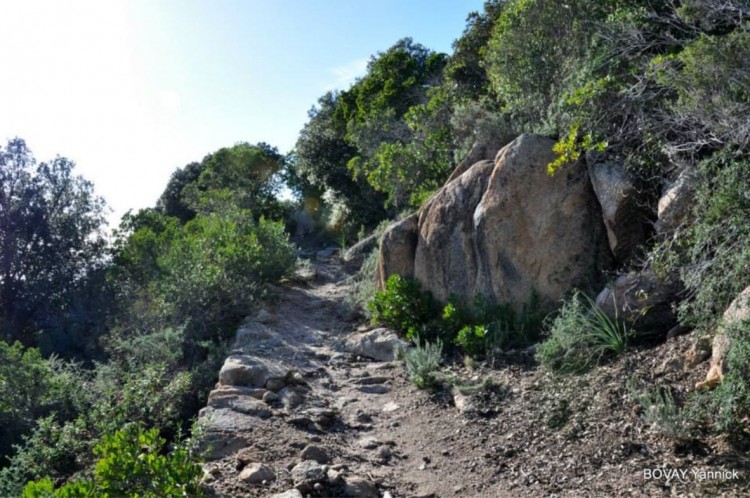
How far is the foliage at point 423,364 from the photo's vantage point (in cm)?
760

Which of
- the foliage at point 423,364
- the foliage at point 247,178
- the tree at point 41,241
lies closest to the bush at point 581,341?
the foliage at point 423,364

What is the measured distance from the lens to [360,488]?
5.13 m

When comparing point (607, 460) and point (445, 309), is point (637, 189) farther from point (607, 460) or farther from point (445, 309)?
point (607, 460)

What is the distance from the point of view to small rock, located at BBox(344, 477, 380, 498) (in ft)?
16.6

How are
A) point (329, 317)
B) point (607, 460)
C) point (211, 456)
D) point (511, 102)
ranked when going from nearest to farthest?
point (607, 460) < point (211, 456) < point (511, 102) < point (329, 317)

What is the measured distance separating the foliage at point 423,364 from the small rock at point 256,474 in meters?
2.67

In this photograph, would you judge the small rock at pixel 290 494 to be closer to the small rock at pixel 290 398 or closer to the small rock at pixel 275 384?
the small rock at pixel 290 398

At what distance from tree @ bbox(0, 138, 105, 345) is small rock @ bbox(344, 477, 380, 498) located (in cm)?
1193

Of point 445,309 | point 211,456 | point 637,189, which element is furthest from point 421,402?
point 637,189

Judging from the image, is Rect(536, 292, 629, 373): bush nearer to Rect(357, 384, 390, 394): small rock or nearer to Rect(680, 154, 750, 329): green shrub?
Rect(680, 154, 750, 329): green shrub


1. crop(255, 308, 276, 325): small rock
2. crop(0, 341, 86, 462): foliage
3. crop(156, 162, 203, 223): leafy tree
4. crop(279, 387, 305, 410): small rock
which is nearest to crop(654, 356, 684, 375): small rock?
crop(279, 387, 305, 410): small rock

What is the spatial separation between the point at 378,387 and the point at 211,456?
272 centimetres

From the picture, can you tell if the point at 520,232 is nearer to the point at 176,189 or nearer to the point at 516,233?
the point at 516,233

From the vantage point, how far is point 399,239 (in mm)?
10227
